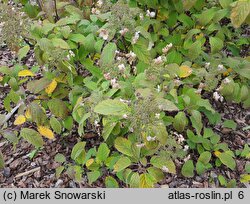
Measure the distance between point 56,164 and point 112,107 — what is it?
0.97 metres

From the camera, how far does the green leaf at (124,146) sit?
2.17m

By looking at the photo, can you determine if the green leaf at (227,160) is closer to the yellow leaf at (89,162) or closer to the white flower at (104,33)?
the yellow leaf at (89,162)

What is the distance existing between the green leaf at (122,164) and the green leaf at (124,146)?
0.13ft

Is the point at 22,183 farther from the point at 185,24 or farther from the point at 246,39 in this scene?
the point at 246,39

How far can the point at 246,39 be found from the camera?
281cm

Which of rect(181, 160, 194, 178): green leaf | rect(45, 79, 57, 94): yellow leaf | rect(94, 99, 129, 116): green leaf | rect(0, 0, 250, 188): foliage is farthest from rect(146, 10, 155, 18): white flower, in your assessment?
rect(181, 160, 194, 178): green leaf

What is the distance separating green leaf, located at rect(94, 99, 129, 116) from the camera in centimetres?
183

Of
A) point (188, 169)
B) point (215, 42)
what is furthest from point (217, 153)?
point (215, 42)

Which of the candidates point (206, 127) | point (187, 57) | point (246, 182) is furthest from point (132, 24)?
point (246, 182)

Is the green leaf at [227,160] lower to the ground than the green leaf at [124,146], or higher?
lower

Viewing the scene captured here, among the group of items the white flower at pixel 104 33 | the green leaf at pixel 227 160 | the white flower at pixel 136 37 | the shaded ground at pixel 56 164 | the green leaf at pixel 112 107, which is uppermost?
the white flower at pixel 104 33

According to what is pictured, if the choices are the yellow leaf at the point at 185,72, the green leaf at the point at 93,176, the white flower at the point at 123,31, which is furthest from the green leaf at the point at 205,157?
the white flower at the point at 123,31

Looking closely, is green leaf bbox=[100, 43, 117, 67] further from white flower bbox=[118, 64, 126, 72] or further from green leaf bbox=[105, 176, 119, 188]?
green leaf bbox=[105, 176, 119, 188]

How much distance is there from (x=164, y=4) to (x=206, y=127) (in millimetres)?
896
